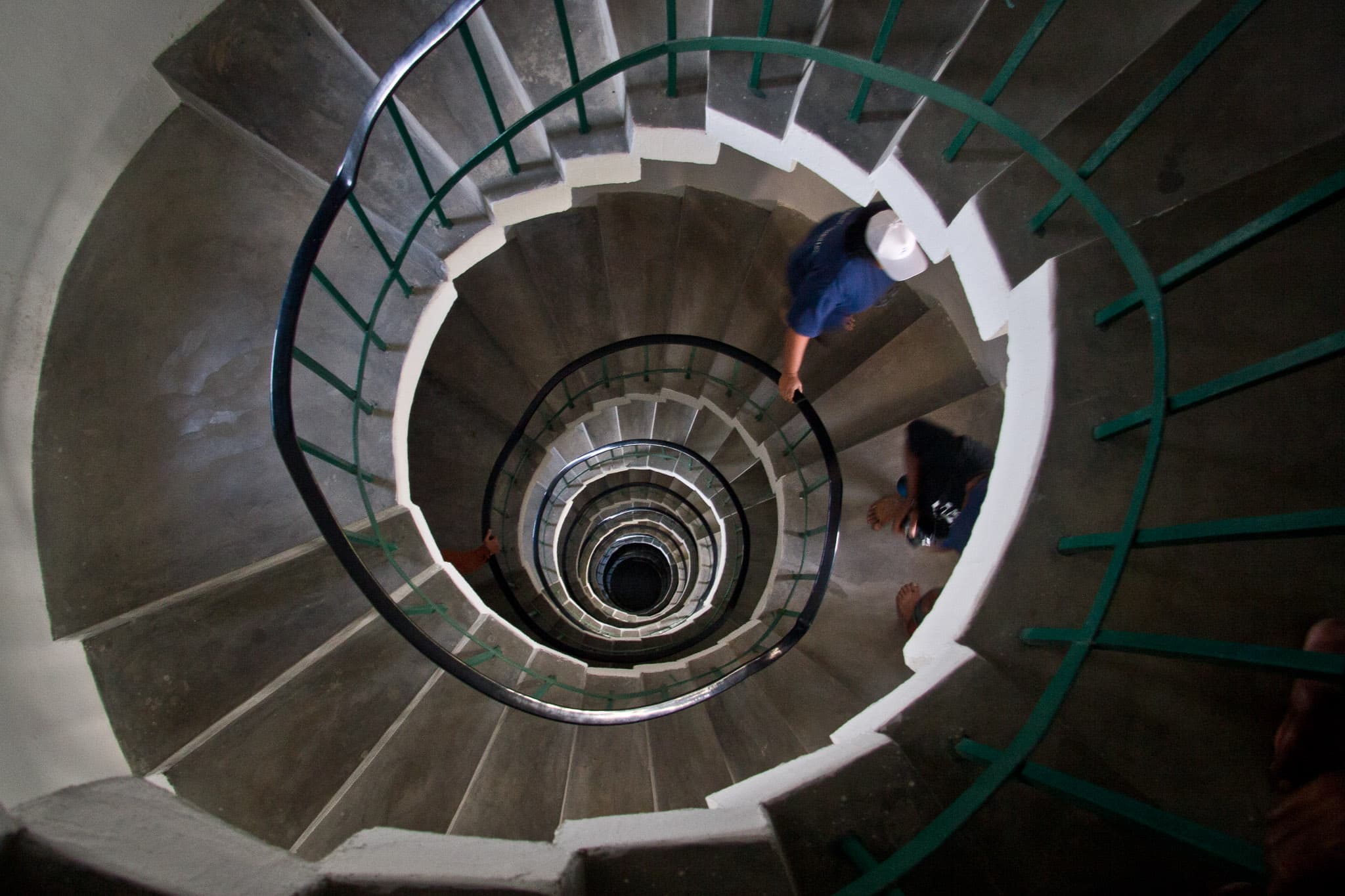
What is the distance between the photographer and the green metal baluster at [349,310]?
268 cm

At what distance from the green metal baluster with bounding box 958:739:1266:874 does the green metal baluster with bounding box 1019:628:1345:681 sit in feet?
1.39

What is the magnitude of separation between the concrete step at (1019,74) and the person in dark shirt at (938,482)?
209 cm

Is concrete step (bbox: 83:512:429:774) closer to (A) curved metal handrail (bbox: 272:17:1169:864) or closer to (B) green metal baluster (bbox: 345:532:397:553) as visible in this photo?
(B) green metal baluster (bbox: 345:532:397:553)

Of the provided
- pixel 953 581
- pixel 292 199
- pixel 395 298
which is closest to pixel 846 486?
pixel 953 581

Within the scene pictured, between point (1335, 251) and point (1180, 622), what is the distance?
53.0 inches

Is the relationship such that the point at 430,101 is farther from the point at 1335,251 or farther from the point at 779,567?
the point at 779,567

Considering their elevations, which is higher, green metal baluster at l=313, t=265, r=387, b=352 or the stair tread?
green metal baluster at l=313, t=265, r=387, b=352

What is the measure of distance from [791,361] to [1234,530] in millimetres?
2690

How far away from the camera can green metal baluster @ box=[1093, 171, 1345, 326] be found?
1.46 m

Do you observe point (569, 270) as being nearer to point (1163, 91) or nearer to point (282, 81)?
point (282, 81)

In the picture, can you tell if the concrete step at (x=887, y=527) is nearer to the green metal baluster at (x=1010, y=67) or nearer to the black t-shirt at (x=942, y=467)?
the black t-shirt at (x=942, y=467)

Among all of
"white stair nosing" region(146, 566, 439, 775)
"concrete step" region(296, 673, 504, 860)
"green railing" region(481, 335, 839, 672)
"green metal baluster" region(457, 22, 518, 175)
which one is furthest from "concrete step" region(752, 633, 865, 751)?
"green metal baluster" region(457, 22, 518, 175)

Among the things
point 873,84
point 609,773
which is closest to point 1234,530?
point 873,84

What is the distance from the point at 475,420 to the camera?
5469mm
